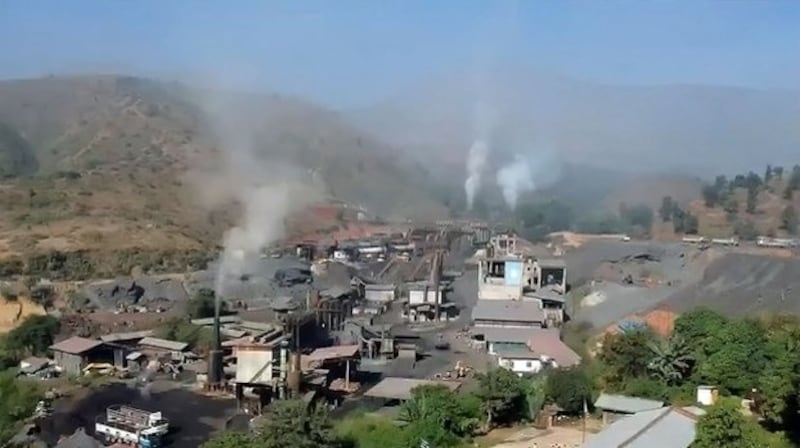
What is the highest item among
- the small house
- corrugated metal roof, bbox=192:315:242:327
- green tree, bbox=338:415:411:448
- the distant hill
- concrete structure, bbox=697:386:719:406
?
the distant hill

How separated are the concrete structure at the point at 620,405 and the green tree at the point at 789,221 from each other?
63.9ft

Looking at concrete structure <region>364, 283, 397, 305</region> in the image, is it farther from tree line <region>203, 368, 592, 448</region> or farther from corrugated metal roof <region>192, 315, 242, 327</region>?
tree line <region>203, 368, 592, 448</region>

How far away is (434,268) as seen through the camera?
2211 centimetres

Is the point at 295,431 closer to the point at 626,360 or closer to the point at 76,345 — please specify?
the point at 626,360

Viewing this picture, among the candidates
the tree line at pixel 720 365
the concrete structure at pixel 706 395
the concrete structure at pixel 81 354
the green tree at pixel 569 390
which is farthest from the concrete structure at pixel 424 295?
the concrete structure at pixel 706 395

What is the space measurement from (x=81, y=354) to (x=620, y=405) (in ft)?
30.2

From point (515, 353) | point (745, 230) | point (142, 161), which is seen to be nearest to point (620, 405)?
point (515, 353)

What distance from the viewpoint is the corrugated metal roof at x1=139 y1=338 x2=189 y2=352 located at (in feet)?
52.2

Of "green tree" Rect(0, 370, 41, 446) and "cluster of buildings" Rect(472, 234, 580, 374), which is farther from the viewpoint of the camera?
"cluster of buildings" Rect(472, 234, 580, 374)

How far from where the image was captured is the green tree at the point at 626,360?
12305 millimetres

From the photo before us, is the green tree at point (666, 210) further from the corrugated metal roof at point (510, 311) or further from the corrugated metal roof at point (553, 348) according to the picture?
the corrugated metal roof at point (553, 348)

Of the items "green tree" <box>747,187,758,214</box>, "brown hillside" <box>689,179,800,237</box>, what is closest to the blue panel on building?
"brown hillside" <box>689,179,800,237</box>

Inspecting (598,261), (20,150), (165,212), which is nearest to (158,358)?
(598,261)

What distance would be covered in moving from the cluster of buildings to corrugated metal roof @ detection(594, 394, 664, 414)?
2.64m
